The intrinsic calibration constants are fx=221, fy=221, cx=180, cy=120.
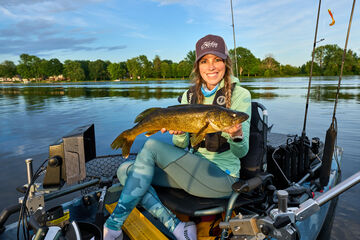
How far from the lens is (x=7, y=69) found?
126938mm

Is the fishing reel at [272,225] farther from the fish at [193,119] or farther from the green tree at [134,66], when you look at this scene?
the green tree at [134,66]

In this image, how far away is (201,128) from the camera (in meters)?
2.37

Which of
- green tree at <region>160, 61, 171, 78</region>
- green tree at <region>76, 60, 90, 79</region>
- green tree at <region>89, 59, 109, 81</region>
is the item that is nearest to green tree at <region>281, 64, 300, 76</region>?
green tree at <region>160, 61, 171, 78</region>

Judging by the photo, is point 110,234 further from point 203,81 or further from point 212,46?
point 212,46

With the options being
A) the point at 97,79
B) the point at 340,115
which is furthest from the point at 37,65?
the point at 340,115

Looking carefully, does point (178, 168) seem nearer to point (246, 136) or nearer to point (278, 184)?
point (246, 136)

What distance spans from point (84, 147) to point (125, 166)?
0.54 m

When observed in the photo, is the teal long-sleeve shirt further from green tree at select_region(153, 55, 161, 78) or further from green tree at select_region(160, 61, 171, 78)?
green tree at select_region(153, 55, 161, 78)

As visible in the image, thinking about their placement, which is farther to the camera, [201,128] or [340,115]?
[340,115]

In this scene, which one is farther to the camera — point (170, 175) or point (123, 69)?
point (123, 69)

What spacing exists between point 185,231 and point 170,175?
0.62 meters

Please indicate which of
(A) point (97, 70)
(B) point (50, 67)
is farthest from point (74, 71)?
(B) point (50, 67)

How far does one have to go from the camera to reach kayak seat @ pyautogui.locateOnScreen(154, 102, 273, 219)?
2225 millimetres

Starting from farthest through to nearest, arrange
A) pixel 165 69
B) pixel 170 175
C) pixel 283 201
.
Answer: pixel 165 69 < pixel 170 175 < pixel 283 201
